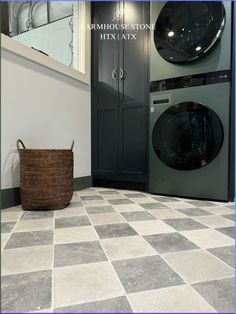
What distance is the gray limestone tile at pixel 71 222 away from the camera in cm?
112

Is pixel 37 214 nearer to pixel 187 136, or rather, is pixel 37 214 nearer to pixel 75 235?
pixel 75 235

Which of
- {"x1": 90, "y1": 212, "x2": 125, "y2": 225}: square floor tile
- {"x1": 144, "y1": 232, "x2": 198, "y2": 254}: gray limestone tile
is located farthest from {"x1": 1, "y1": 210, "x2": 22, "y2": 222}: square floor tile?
{"x1": 144, "y1": 232, "x2": 198, "y2": 254}: gray limestone tile

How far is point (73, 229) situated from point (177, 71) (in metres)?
1.48

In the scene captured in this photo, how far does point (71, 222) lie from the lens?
3.85 ft

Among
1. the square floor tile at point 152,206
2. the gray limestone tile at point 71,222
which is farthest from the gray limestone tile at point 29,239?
the square floor tile at point 152,206

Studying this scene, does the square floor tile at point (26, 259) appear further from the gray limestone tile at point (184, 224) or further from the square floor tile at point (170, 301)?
the gray limestone tile at point (184, 224)

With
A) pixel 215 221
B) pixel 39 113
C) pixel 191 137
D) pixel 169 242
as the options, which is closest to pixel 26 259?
pixel 169 242

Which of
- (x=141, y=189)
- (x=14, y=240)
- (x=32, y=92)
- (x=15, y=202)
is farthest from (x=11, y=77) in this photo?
(x=141, y=189)

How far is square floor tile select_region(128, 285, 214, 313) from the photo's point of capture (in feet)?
1.70

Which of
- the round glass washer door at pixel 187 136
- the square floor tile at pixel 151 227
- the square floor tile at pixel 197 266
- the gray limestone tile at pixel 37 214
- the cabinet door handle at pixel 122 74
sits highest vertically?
the cabinet door handle at pixel 122 74

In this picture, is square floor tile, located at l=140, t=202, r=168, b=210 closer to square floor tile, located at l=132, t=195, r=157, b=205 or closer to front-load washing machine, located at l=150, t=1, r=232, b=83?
square floor tile, located at l=132, t=195, r=157, b=205

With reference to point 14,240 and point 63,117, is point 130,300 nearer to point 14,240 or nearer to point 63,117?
point 14,240

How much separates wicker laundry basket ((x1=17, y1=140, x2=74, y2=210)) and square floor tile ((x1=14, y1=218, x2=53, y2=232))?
224 millimetres

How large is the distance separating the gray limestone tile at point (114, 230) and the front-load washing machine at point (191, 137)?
848 millimetres
